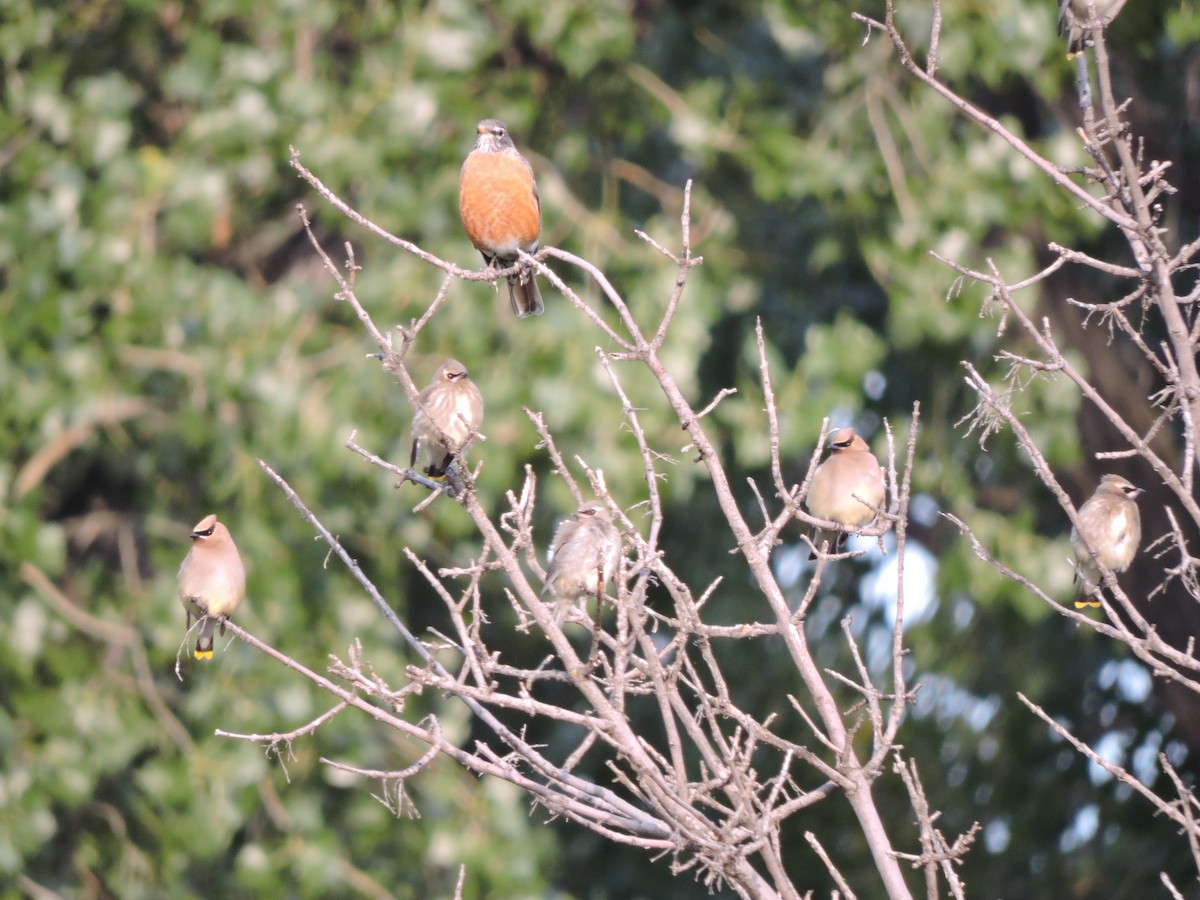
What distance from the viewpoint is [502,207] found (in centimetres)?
597

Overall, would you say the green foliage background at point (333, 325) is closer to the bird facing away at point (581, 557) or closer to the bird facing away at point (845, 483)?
the bird facing away at point (845, 483)

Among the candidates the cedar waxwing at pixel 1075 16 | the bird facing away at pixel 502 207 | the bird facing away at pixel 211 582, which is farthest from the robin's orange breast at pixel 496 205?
the cedar waxwing at pixel 1075 16

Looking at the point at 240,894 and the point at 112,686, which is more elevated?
the point at 112,686

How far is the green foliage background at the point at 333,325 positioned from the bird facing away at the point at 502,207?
0.33 metres

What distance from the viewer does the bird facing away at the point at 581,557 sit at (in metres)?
4.27

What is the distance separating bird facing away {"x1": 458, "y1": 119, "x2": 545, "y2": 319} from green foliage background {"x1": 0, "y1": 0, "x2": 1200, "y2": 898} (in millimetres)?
327

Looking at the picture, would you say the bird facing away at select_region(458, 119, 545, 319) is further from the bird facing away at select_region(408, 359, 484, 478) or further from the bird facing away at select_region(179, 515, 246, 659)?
the bird facing away at select_region(179, 515, 246, 659)

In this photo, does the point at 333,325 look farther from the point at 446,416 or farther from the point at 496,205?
the point at 446,416

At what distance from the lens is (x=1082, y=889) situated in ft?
29.3

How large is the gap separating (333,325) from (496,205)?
1.02 m

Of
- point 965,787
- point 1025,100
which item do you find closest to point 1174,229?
point 1025,100

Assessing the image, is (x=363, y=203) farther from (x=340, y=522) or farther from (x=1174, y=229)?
(x=1174, y=229)

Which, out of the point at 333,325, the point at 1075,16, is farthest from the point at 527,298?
the point at 1075,16

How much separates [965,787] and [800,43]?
13.2 feet
